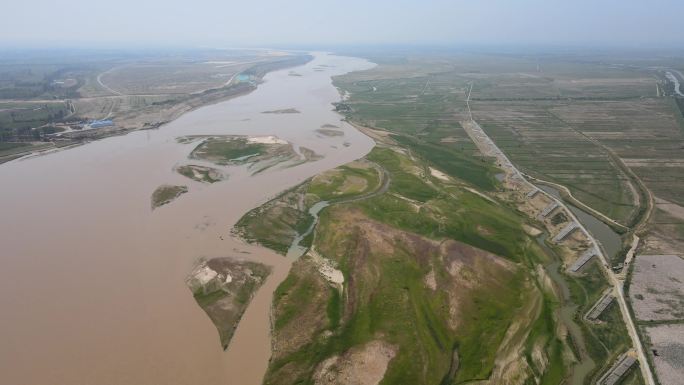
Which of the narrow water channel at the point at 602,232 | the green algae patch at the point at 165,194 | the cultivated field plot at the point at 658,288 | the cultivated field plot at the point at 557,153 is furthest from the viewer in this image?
the cultivated field plot at the point at 557,153

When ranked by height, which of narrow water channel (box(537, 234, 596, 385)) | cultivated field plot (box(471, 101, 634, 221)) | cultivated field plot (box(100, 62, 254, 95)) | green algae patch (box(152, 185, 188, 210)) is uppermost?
cultivated field plot (box(100, 62, 254, 95))

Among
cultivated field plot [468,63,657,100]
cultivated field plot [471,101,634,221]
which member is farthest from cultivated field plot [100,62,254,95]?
cultivated field plot [471,101,634,221]

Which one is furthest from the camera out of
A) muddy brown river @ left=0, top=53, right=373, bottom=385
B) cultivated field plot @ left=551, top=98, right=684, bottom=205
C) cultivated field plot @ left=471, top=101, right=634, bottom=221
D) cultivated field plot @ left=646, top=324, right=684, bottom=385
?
cultivated field plot @ left=551, top=98, right=684, bottom=205

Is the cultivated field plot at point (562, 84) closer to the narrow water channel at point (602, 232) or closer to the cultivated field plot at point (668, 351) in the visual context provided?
the narrow water channel at point (602, 232)

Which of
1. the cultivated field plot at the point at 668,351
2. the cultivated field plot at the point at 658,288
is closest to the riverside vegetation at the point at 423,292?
the cultivated field plot at the point at 668,351

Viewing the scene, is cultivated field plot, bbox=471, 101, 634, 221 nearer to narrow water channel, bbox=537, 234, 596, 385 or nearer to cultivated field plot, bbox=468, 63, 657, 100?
narrow water channel, bbox=537, 234, 596, 385

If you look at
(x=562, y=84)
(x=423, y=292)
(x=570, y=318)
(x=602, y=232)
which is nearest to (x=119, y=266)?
(x=423, y=292)
